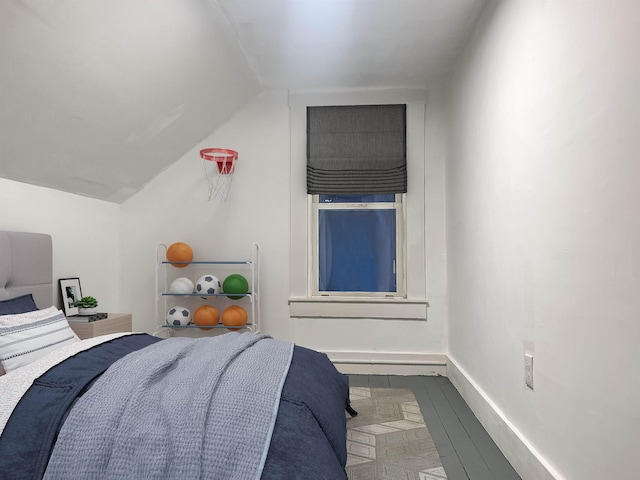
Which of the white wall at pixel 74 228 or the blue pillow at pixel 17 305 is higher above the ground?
the white wall at pixel 74 228

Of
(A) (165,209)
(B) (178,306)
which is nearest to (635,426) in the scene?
(B) (178,306)

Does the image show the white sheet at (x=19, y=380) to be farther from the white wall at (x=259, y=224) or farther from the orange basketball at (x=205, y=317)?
the white wall at (x=259, y=224)

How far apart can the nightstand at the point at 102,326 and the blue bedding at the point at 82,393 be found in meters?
1.18

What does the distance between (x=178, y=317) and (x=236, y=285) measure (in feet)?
1.88

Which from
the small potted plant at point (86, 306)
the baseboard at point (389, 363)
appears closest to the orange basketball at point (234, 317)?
the baseboard at point (389, 363)

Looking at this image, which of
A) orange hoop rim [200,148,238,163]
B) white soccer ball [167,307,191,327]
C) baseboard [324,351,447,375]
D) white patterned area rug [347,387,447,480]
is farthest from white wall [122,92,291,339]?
white patterned area rug [347,387,447,480]

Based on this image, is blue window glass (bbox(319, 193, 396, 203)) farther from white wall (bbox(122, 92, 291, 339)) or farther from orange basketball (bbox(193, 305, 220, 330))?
orange basketball (bbox(193, 305, 220, 330))

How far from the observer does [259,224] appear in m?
4.16

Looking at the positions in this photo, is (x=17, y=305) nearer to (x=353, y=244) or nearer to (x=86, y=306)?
(x=86, y=306)

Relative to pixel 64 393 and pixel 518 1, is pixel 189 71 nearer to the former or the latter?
pixel 518 1

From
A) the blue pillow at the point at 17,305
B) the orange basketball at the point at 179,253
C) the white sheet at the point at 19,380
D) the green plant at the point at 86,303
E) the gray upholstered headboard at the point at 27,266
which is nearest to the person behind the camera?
the white sheet at the point at 19,380

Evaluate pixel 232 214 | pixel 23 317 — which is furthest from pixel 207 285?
pixel 23 317

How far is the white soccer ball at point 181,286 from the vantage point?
3873 millimetres

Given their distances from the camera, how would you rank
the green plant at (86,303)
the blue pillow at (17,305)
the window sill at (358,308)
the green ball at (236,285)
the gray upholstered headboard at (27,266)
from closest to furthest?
the blue pillow at (17,305)
the gray upholstered headboard at (27,266)
the green plant at (86,303)
the green ball at (236,285)
the window sill at (358,308)
